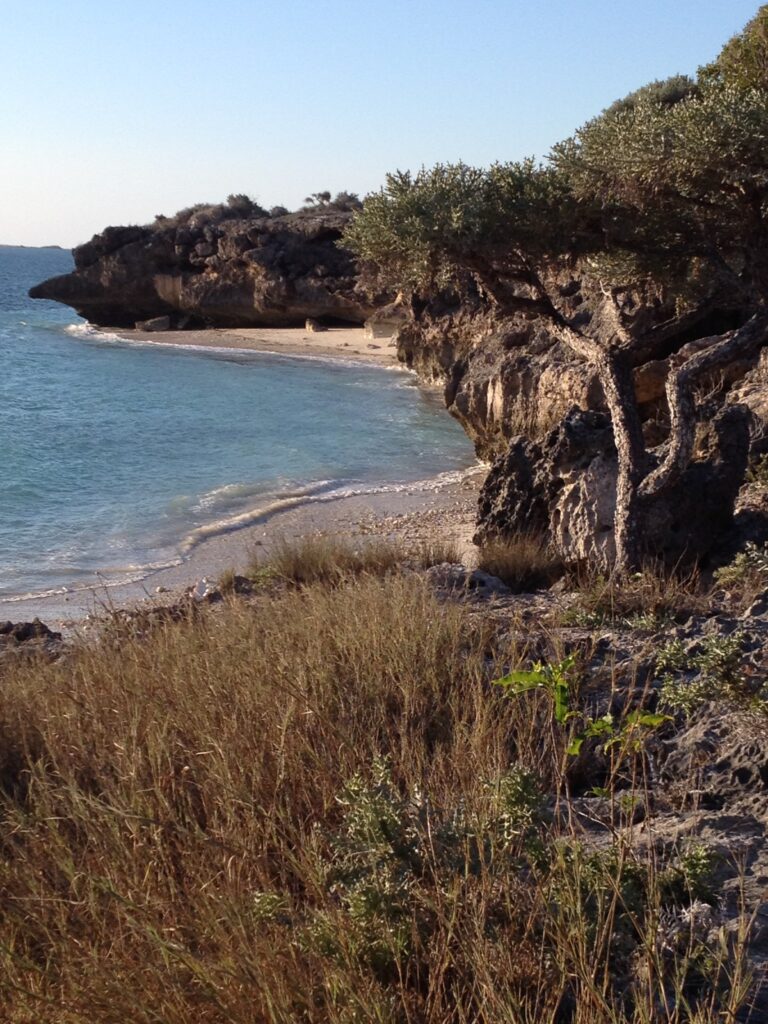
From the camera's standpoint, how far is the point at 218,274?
163ft

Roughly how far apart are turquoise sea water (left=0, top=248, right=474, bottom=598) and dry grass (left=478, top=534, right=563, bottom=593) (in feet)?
16.9

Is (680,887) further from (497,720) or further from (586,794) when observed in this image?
(497,720)

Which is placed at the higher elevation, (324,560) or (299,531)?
(324,560)

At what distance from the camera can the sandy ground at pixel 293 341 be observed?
4147cm

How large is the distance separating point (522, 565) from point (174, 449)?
1621 centimetres

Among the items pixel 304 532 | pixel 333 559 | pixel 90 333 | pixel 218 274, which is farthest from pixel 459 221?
pixel 90 333

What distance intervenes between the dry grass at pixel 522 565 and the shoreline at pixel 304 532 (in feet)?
1.82

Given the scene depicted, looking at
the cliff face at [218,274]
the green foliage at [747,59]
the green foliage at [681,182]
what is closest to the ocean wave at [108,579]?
the green foliage at [681,182]

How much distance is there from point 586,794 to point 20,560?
41.5 feet

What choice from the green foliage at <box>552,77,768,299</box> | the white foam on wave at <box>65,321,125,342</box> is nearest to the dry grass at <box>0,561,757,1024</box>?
the green foliage at <box>552,77,768,299</box>

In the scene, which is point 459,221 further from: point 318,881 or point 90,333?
point 90,333

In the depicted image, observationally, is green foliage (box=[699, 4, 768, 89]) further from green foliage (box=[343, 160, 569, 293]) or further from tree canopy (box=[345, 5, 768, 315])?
green foliage (box=[343, 160, 569, 293])

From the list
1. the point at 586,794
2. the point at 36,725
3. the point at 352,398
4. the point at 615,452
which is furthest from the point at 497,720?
the point at 352,398

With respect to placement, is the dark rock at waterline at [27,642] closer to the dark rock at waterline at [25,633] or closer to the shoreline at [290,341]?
the dark rock at waterline at [25,633]
